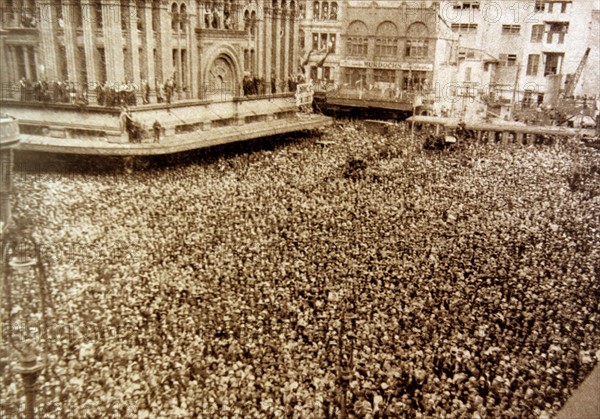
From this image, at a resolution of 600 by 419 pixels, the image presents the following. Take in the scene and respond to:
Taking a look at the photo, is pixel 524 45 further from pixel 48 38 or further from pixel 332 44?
pixel 332 44

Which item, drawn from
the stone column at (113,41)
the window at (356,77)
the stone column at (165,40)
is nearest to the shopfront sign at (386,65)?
the window at (356,77)

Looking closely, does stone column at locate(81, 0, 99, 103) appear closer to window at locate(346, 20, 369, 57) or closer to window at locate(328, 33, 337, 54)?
window at locate(346, 20, 369, 57)

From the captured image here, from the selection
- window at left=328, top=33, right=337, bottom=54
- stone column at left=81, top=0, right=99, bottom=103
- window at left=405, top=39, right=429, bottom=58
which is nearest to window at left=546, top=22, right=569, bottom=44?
window at left=405, top=39, right=429, bottom=58

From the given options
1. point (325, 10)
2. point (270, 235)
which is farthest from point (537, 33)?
point (325, 10)

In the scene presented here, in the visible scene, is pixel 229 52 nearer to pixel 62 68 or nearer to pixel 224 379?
pixel 62 68

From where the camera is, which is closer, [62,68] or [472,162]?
[62,68]

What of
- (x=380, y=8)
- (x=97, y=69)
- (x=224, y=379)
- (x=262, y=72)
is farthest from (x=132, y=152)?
(x=380, y=8)
